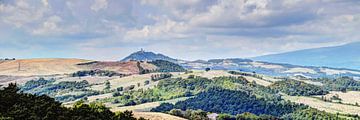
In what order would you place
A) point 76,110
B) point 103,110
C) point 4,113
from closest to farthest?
point 4,113, point 76,110, point 103,110

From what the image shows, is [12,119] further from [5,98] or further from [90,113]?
[90,113]

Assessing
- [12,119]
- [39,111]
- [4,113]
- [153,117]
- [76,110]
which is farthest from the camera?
[153,117]

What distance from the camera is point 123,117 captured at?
81688 millimetres

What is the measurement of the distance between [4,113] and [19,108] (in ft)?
9.99

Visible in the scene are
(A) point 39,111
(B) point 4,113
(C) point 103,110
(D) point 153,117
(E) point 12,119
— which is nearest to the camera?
(E) point 12,119

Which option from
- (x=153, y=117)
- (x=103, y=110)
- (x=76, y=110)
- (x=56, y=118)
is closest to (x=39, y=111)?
(x=56, y=118)

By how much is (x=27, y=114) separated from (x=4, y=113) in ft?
8.55

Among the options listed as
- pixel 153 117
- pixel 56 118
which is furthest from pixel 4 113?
pixel 153 117

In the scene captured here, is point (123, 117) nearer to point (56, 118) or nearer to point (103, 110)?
point (103, 110)

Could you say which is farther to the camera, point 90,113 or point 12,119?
point 90,113

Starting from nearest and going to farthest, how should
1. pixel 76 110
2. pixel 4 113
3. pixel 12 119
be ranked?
pixel 12 119
pixel 4 113
pixel 76 110

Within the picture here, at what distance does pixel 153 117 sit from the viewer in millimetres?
116688

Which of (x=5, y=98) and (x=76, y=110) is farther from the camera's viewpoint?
(x=76, y=110)

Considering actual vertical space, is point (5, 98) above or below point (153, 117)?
above
